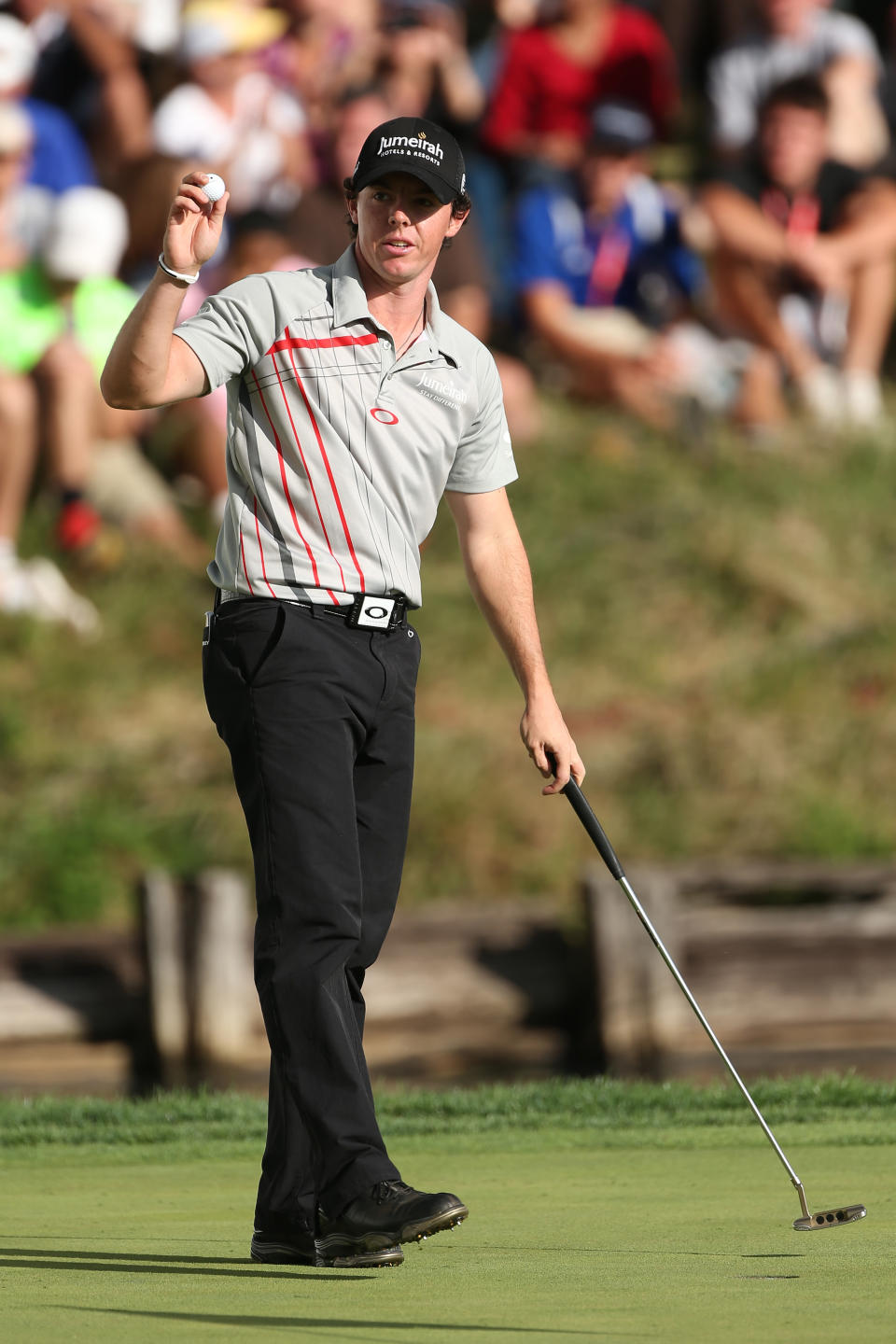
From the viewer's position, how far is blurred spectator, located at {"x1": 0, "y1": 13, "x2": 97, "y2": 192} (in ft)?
34.9

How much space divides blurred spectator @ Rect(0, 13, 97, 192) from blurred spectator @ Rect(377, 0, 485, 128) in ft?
6.04

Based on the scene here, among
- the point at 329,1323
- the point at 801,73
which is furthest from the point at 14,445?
the point at 329,1323

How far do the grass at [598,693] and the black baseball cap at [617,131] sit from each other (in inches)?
69.0

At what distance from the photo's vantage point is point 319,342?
381 cm

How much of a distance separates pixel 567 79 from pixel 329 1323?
10.5 m

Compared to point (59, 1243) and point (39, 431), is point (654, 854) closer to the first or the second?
point (39, 431)

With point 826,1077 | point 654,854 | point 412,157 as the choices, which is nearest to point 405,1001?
point 654,854

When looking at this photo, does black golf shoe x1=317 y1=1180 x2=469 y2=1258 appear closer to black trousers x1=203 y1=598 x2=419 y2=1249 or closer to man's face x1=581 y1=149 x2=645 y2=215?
black trousers x1=203 y1=598 x2=419 y2=1249

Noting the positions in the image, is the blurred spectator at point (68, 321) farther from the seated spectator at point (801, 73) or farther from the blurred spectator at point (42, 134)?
the seated spectator at point (801, 73)

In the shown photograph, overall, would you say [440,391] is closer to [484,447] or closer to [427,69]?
[484,447]

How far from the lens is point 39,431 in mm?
10414

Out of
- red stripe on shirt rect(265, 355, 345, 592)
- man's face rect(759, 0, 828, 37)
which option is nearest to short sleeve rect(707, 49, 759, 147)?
man's face rect(759, 0, 828, 37)

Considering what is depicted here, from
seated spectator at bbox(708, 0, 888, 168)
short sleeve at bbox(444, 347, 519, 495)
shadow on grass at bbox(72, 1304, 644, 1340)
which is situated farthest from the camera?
seated spectator at bbox(708, 0, 888, 168)

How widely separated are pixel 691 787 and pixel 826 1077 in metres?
4.61
